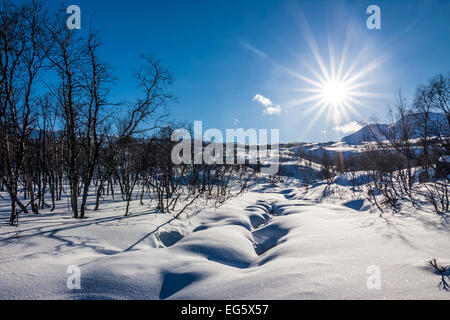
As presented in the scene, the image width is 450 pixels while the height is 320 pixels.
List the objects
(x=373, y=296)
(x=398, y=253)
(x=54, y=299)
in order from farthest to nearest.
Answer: (x=398, y=253), (x=54, y=299), (x=373, y=296)

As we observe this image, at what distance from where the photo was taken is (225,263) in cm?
368

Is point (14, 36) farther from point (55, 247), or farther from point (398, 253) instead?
point (398, 253)

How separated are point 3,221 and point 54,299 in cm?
521

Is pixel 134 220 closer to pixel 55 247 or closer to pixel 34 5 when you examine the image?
pixel 55 247

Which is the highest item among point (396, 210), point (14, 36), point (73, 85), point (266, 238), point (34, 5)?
point (34, 5)

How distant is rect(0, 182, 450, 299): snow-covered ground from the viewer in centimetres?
228

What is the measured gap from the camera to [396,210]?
6328 mm

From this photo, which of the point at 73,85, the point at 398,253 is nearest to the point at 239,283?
the point at 398,253

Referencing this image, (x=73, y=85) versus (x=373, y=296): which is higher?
(x=73, y=85)

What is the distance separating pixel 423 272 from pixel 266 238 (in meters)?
3.63

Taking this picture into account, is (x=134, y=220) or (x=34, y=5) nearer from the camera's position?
(x=34, y=5)

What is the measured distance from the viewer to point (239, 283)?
2.52 metres

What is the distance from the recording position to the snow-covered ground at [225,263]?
2.28 metres
